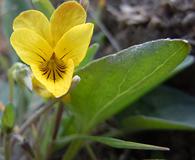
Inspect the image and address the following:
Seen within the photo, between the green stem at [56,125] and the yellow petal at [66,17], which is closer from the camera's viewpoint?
the yellow petal at [66,17]

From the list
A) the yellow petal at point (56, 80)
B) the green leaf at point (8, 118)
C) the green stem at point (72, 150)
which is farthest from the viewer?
the green stem at point (72, 150)

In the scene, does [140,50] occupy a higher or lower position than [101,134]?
higher

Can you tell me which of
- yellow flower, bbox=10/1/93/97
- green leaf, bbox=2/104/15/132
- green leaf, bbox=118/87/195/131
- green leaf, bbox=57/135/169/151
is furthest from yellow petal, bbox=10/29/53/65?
green leaf, bbox=118/87/195/131

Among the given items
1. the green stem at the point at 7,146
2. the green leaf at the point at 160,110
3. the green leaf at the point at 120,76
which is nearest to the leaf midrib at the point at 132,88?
the green leaf at the point at 120,76

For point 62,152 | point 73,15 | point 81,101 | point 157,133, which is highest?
point 73,15

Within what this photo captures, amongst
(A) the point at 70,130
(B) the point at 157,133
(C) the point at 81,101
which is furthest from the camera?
(B) the point at 157,133

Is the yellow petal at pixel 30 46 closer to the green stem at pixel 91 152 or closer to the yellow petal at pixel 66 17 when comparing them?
the yellow petal at pixel 66 17

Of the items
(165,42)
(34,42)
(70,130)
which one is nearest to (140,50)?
(165,42)

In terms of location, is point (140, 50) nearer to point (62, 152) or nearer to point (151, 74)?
point (151, 74)
